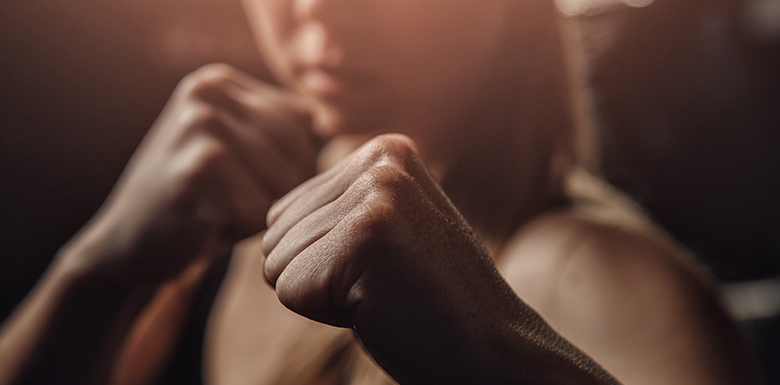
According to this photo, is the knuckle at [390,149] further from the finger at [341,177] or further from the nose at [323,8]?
the nose at [323,8]

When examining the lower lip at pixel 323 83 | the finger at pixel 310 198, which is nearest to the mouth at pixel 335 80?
the lower lip at pixel 323 83

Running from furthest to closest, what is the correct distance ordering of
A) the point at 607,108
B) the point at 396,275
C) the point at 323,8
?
the point at 607,108 < the point at 323,8 < the point at 396,275

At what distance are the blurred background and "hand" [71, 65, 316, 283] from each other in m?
0.06

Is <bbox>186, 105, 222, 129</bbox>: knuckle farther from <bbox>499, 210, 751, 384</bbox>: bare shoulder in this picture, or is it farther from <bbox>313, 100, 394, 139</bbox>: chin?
<bbox>499, 210, 751, 384</bbox>: bare shoulder

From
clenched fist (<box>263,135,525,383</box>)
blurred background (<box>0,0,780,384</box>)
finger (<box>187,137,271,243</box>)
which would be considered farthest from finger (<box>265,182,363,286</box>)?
blurred background (<box>0,0,780,384</box>)

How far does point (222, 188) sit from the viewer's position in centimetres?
23

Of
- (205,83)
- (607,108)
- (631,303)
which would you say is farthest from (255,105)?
(607,108)

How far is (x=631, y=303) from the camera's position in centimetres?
24

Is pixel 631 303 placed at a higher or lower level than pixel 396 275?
lower

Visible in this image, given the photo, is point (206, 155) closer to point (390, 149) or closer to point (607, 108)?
point (390, 149)

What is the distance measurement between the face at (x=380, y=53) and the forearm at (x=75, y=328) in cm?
16

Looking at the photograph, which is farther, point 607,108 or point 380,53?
point 607,108

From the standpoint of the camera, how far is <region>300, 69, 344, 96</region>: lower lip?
0.24 m

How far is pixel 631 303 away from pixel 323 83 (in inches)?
8.2
